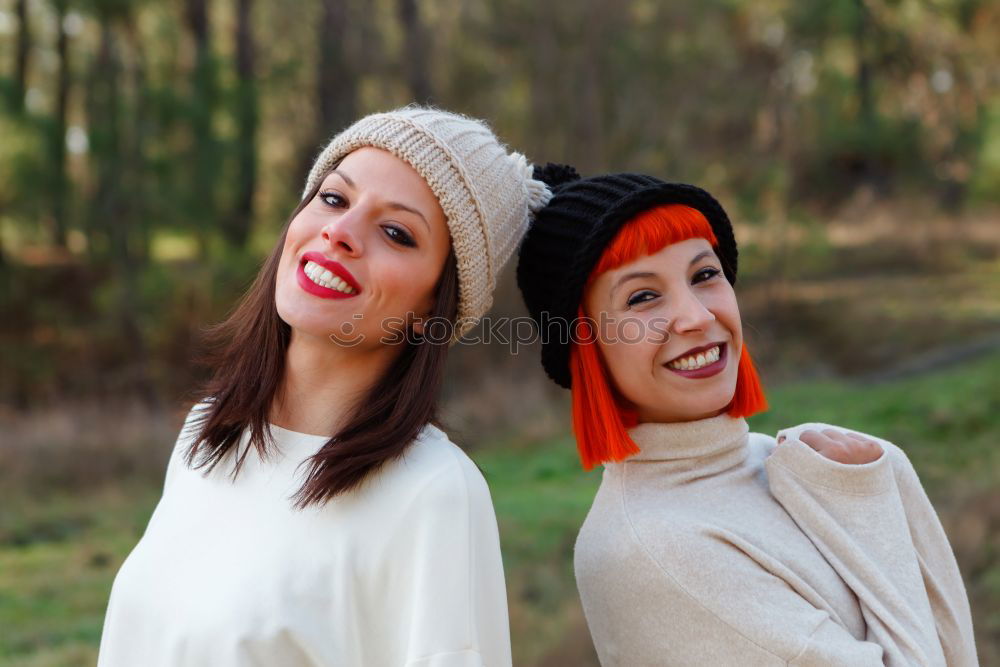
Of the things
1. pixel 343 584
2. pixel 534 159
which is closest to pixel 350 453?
pixel 343 584

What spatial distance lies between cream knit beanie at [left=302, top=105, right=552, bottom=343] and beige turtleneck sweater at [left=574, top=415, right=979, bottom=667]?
52 centimetres

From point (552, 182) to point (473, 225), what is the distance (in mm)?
533

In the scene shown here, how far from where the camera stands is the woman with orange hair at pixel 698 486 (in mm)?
2035

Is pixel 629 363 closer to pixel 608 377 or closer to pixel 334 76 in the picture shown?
pixel 608 377

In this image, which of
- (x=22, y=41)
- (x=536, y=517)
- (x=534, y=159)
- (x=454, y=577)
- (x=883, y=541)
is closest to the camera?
(x=454, y=577)

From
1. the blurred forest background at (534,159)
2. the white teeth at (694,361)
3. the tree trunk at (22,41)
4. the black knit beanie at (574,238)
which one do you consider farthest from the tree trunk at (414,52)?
the white teeth at (694,361)

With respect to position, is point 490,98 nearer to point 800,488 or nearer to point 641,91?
point 641,91

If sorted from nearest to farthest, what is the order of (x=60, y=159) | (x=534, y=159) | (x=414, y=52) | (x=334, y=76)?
(x=534, y=159)
(x=414, y=52)
(x=60, y=159)
(x=334, y=76)

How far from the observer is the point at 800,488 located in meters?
2.18

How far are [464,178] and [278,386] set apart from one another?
655 mm

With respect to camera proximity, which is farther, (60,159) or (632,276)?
(60,159)

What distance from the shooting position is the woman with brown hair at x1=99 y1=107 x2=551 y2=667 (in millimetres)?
1927

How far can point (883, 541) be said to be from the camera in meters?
2.15

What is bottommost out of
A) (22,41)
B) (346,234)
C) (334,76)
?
(346,234)
